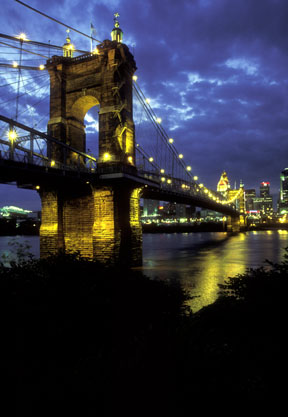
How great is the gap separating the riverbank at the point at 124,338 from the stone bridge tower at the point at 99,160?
1298 centimetres

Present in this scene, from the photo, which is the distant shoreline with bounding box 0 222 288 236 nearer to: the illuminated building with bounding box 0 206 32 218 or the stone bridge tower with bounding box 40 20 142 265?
the illuminated building with bounding box 0 206 32 218

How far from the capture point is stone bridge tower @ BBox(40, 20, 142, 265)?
1861cm

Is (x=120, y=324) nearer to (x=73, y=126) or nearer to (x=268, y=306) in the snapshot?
(x=268, y=306)

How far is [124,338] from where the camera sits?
402 cm

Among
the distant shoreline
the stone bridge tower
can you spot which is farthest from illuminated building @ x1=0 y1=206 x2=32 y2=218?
the stone bridge tower

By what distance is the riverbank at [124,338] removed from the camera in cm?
234

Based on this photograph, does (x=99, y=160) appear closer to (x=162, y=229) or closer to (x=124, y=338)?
(x=124, y=338)

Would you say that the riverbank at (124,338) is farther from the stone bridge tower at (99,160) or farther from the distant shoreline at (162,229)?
the distant shoreline at (162,229)

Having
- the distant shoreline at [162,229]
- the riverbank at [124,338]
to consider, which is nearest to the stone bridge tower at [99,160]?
the riverbank at [124,338]

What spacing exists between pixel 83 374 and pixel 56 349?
968mm

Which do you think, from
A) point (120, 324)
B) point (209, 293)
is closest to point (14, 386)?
point (120, 324)

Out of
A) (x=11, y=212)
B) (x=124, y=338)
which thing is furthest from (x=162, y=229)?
(x=124, y=338)

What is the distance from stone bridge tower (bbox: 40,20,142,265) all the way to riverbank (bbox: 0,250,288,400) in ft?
42.6

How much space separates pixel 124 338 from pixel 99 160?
1638 cm
